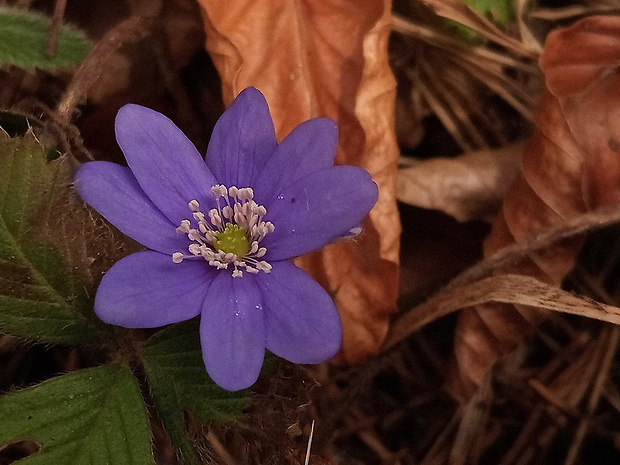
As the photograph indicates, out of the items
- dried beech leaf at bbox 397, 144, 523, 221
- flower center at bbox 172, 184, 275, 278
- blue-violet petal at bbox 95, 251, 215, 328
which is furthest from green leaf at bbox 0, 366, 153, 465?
dried beech leaf at bbox 397, 144, 523, 221

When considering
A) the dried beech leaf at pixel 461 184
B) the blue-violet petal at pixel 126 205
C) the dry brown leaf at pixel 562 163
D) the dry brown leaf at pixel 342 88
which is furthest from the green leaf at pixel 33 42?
the dry brown leaf at pixel 562 163

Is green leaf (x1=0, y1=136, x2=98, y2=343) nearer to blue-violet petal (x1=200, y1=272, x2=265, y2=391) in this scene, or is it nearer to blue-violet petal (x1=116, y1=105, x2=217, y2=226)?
blue-violet petal (x1=116, y1=105, x2=217, y2=226)

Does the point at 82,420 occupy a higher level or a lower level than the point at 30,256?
lower

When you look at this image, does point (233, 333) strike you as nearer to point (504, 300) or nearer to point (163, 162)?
point (163, 162)

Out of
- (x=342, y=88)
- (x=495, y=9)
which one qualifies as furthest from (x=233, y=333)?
(x=495, y=9)

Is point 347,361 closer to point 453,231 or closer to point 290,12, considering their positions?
point 453,231

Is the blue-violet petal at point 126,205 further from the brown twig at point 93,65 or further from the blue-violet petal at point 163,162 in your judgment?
the brown twig at point 93,65
